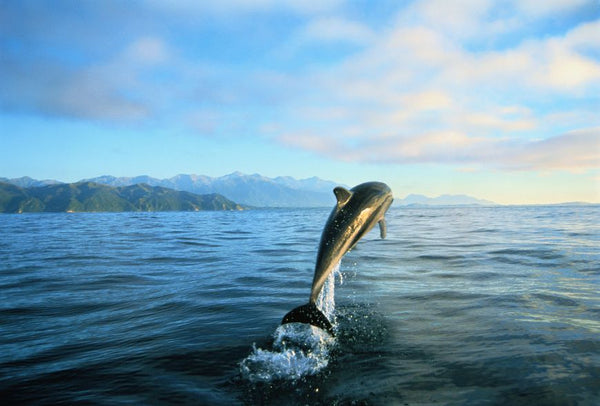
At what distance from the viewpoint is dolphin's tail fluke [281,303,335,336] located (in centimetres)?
611

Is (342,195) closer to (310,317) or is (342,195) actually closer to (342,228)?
(342,228)

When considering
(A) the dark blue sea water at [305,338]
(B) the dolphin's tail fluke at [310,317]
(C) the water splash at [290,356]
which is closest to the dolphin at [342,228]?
(B) the dolphin's tail fluke at [310,317]

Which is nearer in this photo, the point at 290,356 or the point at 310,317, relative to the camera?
the point at 310,317

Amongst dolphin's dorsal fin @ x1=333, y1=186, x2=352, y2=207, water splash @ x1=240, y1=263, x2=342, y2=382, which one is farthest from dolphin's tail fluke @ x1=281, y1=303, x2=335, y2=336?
dolphin's dorsal fin @ x1=333, y1=186, x2=352, y2=207

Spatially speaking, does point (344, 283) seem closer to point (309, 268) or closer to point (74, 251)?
point (309, 268)

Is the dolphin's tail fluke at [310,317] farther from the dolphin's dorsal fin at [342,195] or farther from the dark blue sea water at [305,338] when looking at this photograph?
the dolphin's dorsal fin at [342,195]

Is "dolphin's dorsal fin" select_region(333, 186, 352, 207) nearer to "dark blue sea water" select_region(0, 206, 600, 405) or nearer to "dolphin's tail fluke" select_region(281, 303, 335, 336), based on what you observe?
"dolphin's tail fluke" select_region(281, 303, 335, 336)

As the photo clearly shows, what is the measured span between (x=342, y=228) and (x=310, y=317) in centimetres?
191

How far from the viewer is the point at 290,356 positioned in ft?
21.7

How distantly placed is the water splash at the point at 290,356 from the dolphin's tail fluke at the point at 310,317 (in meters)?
0.77

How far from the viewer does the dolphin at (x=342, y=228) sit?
631 centimetres

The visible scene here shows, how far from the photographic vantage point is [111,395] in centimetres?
548

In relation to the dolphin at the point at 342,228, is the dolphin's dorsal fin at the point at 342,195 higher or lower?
higher

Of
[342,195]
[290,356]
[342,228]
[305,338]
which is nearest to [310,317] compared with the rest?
[290,356]
